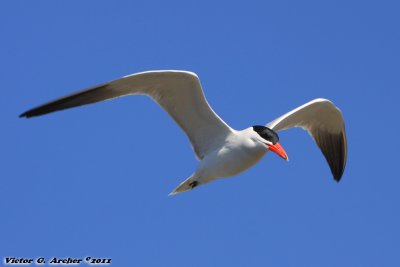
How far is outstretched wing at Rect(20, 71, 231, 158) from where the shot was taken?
9711 mm

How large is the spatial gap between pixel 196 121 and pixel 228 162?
87cm

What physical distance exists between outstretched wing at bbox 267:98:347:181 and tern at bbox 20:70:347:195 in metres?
1.76

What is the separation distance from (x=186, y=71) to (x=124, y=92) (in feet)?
3.27

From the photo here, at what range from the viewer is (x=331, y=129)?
42.2 feet

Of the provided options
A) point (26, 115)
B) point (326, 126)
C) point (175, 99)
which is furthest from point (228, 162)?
point (326, 126)

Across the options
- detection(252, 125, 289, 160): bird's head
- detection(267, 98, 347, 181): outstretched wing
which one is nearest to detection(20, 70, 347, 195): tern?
detection(252, 125, 289, 160): bird's head

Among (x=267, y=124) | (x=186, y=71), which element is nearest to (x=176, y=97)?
(x=186, y=71)

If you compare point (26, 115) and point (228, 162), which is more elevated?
point (26, 115)

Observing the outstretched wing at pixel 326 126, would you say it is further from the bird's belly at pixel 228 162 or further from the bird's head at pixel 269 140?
the bird's belly at pixel 228 162

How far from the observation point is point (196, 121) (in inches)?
417

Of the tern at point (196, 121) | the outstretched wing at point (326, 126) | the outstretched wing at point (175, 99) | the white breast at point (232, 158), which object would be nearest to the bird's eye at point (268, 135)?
the tern at point (196, 121)

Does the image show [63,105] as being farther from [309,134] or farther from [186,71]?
[309,134]

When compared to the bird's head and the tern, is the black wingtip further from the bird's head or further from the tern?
the bird's head

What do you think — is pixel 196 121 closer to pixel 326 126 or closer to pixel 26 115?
pixel 26 115
